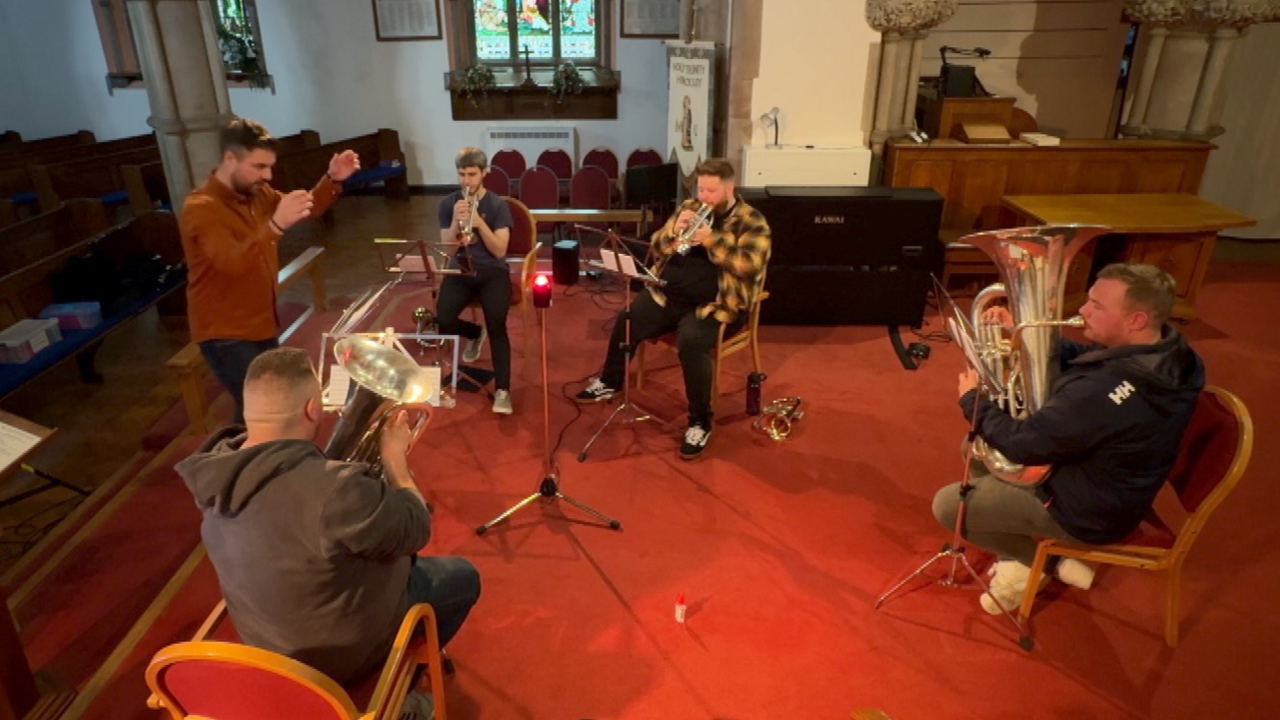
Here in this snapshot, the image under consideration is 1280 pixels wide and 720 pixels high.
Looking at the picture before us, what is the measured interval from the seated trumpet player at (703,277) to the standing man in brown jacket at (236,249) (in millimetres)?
1721

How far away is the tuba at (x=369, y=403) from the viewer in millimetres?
2070

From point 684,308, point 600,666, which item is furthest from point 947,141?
point 600,666

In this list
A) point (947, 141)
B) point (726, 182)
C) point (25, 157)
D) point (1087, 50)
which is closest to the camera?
point (726, 182)

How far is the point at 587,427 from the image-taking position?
14.0ft

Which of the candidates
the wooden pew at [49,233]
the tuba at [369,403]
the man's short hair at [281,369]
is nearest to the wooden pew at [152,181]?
the wooden pew at [49,233]

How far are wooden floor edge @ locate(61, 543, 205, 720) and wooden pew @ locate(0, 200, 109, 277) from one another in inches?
134

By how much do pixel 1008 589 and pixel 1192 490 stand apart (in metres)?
0.71

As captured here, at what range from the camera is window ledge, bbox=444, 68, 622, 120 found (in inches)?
397

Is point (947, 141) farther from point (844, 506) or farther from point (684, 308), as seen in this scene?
point (844, 506)

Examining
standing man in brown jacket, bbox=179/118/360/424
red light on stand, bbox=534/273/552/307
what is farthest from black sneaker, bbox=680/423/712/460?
standing man in brown jacket, bbox=179/118/360/424

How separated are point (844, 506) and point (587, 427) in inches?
56.2

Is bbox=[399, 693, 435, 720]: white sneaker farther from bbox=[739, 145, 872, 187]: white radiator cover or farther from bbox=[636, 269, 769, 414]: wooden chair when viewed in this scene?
bbox=[739, 145, 872, 187]: white radiator cover

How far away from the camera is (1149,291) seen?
2365 millimetres

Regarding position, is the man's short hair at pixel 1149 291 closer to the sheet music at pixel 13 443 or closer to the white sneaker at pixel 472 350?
the sheet music at pixel 13 443
